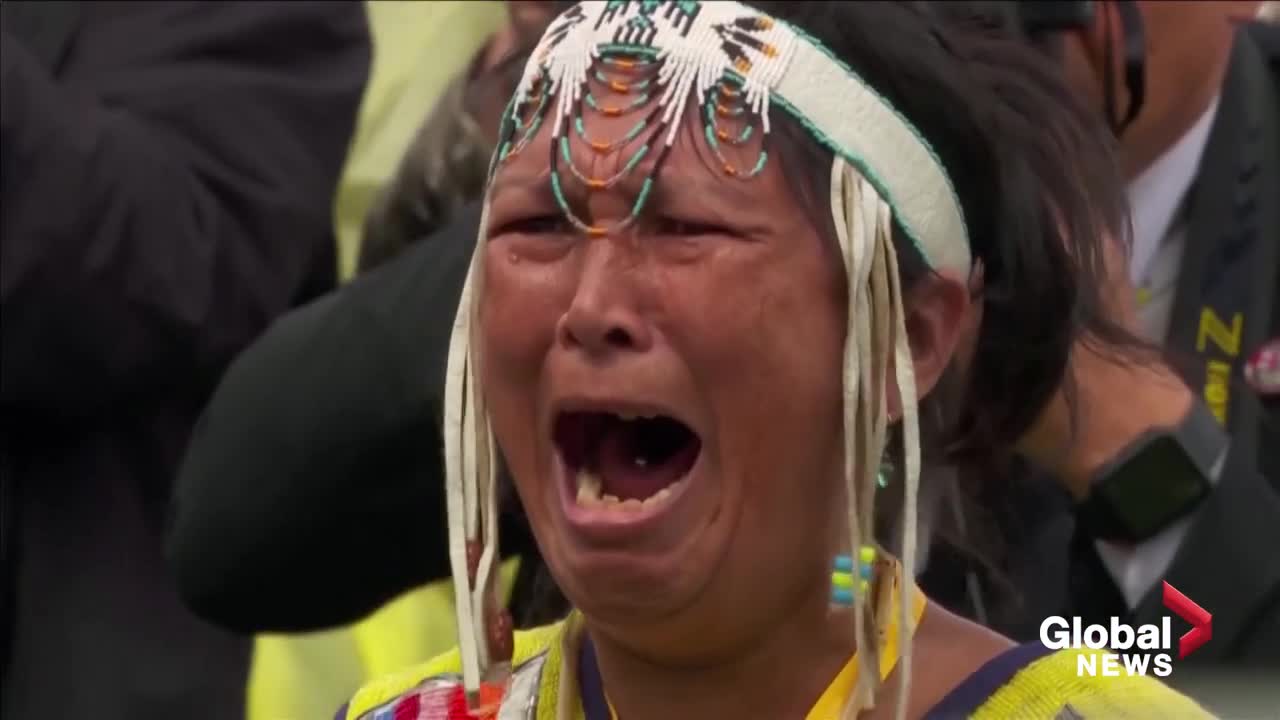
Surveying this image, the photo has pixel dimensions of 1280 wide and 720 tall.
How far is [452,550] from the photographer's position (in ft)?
3.98

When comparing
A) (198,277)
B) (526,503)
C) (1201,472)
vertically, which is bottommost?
(198,277)

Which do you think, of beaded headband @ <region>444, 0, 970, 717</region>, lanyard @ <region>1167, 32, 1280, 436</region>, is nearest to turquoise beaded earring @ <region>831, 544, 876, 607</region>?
beaded headband @ <region>444, 0, 970, 717</region>

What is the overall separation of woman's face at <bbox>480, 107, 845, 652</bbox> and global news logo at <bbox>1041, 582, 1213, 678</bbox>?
0.21 meters

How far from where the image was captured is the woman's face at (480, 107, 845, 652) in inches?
43.3

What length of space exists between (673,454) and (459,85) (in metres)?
0.93

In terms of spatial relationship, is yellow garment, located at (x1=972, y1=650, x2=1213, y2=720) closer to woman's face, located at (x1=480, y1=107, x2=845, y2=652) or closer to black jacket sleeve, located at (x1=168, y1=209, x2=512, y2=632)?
woman's face, located at (x1=480, y1=107, x2=845, y2=652)

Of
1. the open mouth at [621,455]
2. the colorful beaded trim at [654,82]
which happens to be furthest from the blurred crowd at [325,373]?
the open mouth at [621,455]

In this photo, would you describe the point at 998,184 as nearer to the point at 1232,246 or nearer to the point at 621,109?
the point at 621,109

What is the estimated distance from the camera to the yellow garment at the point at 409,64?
2.35 meters

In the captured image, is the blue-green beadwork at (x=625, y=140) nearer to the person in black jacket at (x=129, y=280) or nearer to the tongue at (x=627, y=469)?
the tongue at (x=627, y=469)

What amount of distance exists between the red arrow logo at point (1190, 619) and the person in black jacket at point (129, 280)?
78 centimetres

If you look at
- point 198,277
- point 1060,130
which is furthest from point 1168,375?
point 198,277

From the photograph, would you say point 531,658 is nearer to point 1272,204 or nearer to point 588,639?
point 588,639

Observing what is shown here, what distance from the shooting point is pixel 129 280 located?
5.66 feet
